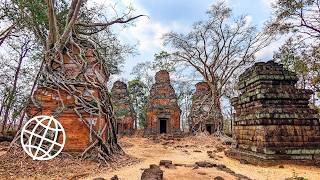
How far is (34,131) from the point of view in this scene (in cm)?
832

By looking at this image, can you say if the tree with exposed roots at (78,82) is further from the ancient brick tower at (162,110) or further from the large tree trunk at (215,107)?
the ancient brick tower at (162,110)

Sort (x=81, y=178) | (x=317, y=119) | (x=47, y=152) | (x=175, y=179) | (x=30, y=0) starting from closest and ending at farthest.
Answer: (x=175, y=179), (x=81, y=178), (x=47, y=152), (x=317, y=119), (x=30, y=0)

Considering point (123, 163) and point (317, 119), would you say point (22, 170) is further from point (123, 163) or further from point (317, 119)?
point (317, 119)

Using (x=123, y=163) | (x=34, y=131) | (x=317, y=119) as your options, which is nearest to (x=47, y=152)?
(x=34, y=131)

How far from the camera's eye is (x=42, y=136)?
8258 millimetres

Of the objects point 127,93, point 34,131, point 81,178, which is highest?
point 127,93

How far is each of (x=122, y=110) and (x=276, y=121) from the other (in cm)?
2090

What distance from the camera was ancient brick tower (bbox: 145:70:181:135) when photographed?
27.8 metres

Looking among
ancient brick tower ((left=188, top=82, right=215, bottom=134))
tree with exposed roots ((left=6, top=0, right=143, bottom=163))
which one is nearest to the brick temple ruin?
tree with exposed roots ((left=6, top=0, right=143, bottom=163))

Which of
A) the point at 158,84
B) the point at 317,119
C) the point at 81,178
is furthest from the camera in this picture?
the point at 158,84

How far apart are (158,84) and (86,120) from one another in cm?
1979

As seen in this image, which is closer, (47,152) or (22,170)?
(22,170)

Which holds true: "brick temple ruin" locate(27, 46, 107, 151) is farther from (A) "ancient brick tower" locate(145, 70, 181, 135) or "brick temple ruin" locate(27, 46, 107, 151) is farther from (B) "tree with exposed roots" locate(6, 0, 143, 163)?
(A) "ancient brick tower" locate(145, 70, 181, 135)

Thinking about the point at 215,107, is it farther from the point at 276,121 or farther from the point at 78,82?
the point at 78,82
